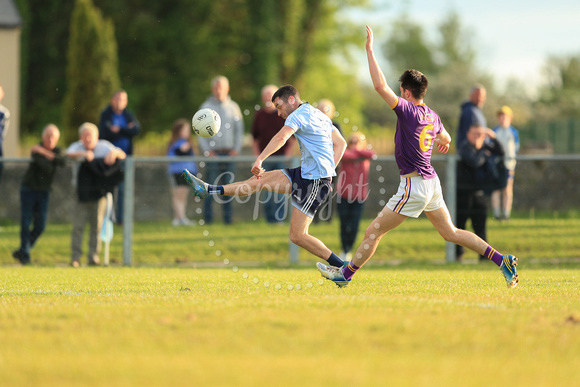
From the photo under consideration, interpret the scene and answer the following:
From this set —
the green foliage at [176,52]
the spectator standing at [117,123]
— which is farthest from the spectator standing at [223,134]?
the green foliage at [176,52]

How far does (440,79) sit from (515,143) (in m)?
55.8

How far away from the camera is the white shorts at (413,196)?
8875 millimetres

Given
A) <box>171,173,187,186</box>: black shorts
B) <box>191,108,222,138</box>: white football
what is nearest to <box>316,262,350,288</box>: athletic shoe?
<box>191,108,222,138</box>: white football

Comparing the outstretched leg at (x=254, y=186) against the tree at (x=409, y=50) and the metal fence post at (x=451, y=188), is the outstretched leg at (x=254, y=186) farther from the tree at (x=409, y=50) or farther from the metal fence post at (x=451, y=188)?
the tree at (x=409, y=50)

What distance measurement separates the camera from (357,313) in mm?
6789

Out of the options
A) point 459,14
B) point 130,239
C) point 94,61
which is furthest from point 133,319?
point 459,14

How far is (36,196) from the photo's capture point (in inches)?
587

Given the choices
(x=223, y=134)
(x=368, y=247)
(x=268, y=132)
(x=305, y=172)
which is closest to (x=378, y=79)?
(x=305, y=172)

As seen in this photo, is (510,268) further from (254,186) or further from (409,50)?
(409,50)

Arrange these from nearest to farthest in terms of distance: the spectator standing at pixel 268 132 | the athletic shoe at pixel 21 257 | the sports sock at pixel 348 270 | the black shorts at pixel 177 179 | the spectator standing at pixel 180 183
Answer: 1. the sports sock at pixel 348 270
2. the athletic shoe at pixel 21 257
3. the spectator standing at pixel 180 183
4. the spectator standing at pixel 268 132
5. the black shorts at pixel 177 179

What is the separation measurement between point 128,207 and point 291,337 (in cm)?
956

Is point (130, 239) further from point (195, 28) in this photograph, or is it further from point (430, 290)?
point (195, 28)

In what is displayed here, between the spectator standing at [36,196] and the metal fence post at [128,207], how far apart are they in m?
1.11

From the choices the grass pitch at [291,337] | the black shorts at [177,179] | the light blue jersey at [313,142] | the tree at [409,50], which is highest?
the tree at [409,50]
